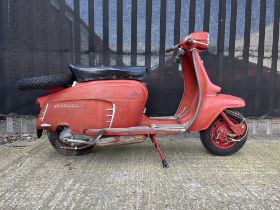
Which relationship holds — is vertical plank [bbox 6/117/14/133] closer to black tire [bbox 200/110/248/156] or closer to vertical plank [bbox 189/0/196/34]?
black tire [bbox 200/110/248/156]

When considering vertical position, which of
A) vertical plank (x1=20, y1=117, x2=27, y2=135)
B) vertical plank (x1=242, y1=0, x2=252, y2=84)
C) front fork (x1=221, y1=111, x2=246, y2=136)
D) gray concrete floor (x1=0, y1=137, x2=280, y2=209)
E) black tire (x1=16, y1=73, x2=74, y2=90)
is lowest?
gray concrete floor (x1=0, y1=137, x2=280, y2=209)

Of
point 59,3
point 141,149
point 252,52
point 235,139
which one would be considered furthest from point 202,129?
point 59,3

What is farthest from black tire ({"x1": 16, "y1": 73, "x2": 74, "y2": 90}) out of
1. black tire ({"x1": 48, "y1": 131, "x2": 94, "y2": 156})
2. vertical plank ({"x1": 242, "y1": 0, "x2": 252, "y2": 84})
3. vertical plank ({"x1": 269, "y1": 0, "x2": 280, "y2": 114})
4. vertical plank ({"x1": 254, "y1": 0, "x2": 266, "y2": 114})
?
vertical plank ({"x1": 269, "y1": 0, "x2": 280, "y2": 114})

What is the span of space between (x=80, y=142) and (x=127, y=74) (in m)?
0.78

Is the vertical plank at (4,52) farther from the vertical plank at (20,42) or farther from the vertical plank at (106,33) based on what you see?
the vertical plank at (106,33)

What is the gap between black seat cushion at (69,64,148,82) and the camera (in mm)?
3190

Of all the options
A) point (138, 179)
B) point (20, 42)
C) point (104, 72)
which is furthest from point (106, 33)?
point (138, 179)

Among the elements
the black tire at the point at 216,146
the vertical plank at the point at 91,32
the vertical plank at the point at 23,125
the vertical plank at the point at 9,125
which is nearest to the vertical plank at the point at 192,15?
the vertical plank at the point at 91,32

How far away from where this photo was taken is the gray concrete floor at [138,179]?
2.39 meters

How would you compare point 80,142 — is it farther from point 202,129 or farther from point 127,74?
point 202,129

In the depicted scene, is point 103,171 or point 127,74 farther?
point 127,74

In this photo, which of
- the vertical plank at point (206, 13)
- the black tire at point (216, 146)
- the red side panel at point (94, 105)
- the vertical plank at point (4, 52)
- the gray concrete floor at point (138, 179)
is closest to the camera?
the gray concrete floor at point (138, 179)

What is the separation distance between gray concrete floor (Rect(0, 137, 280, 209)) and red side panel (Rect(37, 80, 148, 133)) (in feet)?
1.34

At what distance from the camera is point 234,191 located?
8.51 feet
